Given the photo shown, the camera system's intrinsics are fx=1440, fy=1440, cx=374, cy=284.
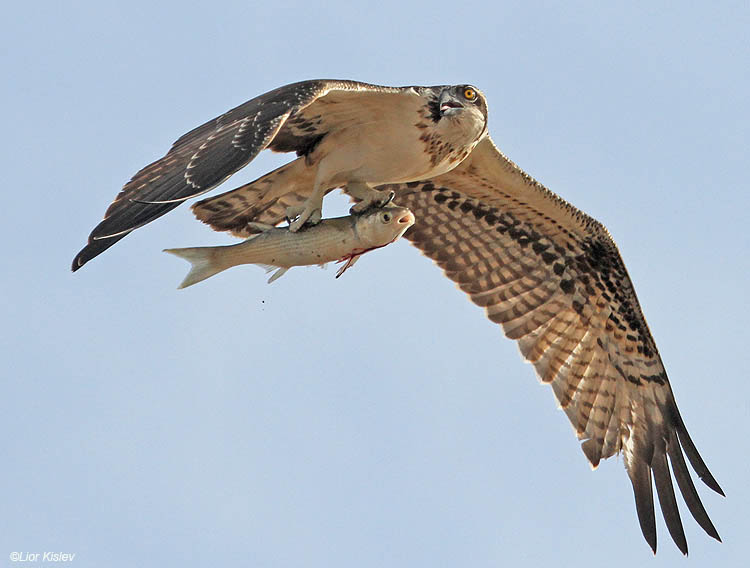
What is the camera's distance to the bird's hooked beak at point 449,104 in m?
A: 9.97

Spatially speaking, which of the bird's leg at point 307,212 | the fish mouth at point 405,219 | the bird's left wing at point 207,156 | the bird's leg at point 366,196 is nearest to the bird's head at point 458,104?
the bird's left wing at point 207,156

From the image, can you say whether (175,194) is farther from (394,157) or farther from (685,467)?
(685,467)

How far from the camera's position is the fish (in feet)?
29.8

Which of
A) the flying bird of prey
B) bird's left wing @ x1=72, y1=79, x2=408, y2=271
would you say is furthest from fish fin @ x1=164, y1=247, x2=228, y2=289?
the flying bird of prey

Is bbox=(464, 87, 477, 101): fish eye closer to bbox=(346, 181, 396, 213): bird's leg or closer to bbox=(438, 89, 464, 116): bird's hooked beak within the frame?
bbox=(438, 89, 464, 116): bird's hooked beak

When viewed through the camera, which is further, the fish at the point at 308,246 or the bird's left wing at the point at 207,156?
the fish at the point at 308,246

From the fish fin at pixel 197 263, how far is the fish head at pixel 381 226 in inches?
36.4

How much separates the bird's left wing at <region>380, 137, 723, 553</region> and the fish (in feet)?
9.39

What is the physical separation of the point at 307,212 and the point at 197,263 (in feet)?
3.04

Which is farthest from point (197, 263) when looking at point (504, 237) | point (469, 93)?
point (504, 237)

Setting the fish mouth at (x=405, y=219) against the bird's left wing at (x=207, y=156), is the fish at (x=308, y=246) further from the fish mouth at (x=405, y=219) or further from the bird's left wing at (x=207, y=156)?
the bird's left wing at (x=207, y=156)

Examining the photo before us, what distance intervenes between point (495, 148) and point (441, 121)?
1468 mm

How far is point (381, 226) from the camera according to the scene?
9.06m

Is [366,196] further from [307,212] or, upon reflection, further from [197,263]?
[197,263]
